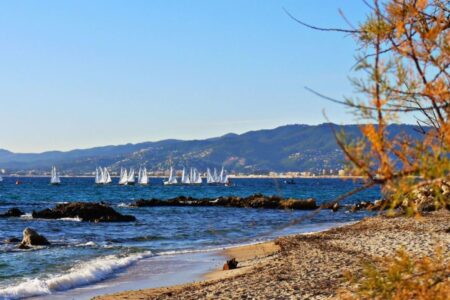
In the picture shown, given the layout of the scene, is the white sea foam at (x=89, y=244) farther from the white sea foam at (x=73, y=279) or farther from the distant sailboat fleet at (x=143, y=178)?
the distant sailboat fleet at (x=143, y=178)

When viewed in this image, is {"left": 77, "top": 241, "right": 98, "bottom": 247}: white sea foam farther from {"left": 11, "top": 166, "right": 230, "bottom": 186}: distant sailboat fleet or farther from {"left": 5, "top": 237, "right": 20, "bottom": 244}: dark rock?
{"left": 11, "top": 166, "right": 230, "bottom": 186}: distant sailboat fleet

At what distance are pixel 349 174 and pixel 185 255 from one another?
21987mm

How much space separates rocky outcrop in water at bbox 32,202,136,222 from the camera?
4788 centimetres

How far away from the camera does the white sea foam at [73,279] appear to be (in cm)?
1745

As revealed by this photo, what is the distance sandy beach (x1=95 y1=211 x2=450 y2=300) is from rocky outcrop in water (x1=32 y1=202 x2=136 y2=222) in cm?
2080

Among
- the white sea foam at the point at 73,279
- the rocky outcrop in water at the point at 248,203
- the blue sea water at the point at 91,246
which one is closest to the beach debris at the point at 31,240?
the blue sea water at the point at 91,246

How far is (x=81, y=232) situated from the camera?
38250 millimetres

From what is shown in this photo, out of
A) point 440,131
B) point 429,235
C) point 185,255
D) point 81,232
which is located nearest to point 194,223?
point 81,232

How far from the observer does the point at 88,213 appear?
49156 millimetres

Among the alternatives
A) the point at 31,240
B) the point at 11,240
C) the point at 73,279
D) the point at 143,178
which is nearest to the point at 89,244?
the point at 31,240

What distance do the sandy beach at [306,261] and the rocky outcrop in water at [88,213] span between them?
68.2ft

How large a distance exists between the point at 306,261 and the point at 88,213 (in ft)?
104

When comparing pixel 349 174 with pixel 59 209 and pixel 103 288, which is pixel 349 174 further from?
pixel 59 209

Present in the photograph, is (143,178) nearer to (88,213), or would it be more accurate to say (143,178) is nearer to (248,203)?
(248,203)
